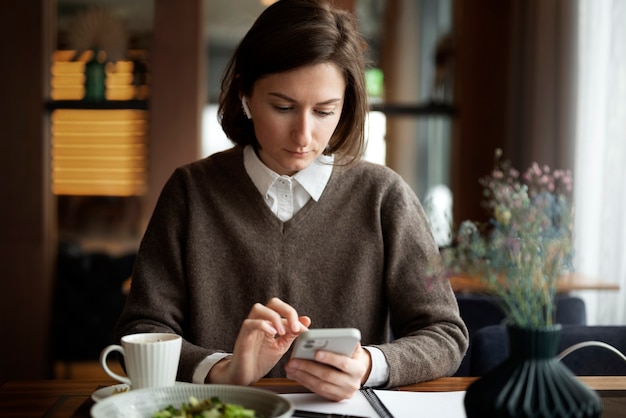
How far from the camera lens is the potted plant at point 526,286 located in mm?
1012

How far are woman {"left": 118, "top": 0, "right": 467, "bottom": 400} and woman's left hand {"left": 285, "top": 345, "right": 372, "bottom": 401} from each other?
0.76 feet

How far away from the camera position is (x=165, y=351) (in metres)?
1.26

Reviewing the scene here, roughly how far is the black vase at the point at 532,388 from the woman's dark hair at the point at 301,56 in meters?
0.78

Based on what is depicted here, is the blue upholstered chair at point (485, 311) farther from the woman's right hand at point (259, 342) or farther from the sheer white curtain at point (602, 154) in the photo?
the sheer white curtain at point (602, 154)

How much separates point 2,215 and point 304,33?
3.42 m

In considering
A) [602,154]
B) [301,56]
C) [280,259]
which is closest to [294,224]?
[280,259]

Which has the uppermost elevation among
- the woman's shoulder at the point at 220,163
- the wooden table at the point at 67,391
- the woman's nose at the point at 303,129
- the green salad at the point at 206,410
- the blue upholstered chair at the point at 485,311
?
the woman's nose at the point at 303,129

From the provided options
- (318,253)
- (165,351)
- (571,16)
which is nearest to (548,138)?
(571,16)

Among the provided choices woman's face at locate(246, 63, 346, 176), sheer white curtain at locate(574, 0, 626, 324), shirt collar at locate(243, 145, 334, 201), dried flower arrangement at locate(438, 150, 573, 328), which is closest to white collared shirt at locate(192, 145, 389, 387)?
shirt collar at locate(243, 145, 334, 201)

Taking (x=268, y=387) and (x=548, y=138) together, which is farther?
(x=548, y=138)

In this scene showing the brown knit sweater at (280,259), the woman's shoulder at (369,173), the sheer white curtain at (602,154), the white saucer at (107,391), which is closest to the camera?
the white saucer at (107,391)

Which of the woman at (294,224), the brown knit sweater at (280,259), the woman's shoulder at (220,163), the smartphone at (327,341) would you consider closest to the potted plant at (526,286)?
the smartphone at (327,341)

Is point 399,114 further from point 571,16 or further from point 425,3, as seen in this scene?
point 571,16

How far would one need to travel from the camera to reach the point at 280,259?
1768 millimetres
